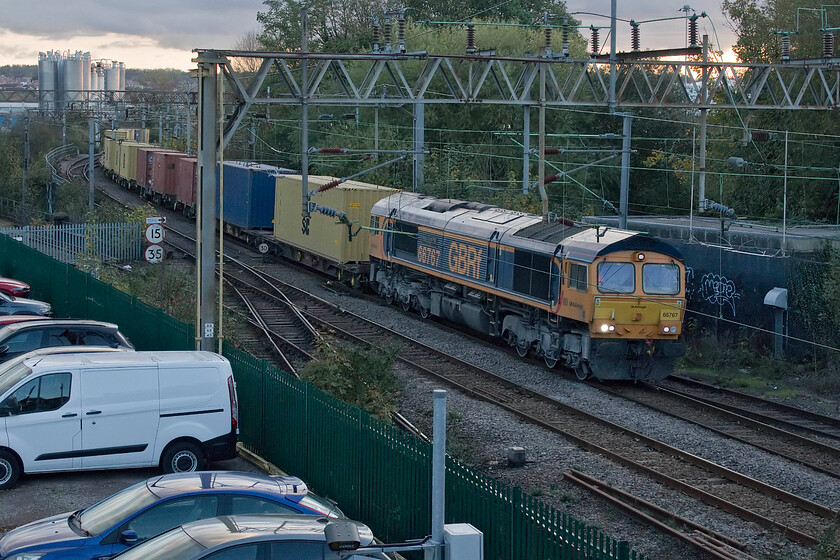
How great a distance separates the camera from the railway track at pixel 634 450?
11961 millimetres

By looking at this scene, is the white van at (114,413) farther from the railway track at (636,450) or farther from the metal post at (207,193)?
the railway track at (636,450)

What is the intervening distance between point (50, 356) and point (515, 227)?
1221cm

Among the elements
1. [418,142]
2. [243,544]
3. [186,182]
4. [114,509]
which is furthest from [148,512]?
[186,182]

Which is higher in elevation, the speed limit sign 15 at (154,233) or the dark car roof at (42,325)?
the speed limit sign 15 at (154,233)

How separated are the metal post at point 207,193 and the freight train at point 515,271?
730cm

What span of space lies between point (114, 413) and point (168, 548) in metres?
5.52

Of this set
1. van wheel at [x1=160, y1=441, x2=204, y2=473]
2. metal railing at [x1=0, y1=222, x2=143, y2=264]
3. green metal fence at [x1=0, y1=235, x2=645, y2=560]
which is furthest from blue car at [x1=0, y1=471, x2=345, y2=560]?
metal railing at [x1=0, y1=222, x2=143, y2=264]

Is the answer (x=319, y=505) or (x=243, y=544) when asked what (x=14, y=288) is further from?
(x=243, y=544)

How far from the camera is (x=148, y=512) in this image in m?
8.20

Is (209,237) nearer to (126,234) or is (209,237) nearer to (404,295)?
(404,295)

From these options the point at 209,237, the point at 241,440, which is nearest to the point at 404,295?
the point at 209,237

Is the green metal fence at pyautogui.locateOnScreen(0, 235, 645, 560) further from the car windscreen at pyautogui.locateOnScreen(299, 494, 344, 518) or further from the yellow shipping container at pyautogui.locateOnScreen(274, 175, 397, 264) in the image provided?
the yellow shipping container at pyautogui.locateOnScreen(274, 175, 397, 264)

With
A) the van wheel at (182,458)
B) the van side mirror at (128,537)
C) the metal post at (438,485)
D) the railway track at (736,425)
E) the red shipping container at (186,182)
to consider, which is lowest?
the railway track at (736,425)

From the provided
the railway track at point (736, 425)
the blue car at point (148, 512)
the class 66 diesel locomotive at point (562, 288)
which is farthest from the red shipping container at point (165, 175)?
the blue car at point (148, 512)
